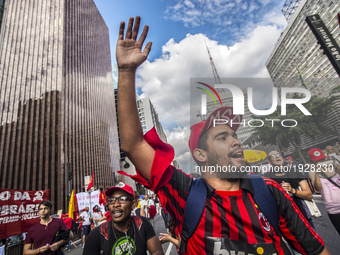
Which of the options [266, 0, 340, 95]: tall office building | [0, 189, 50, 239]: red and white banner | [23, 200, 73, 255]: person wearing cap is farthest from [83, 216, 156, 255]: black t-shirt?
[266, 0, 340, 95]: tall office building

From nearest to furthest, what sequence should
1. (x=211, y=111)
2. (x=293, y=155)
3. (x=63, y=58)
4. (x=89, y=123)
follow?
(x=211, y=111), (x=293, y=155), (x=63, y=58), (x=89, y=123)

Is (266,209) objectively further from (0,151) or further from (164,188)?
(0,151)

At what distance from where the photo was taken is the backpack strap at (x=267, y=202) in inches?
53.1

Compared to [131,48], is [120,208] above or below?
below

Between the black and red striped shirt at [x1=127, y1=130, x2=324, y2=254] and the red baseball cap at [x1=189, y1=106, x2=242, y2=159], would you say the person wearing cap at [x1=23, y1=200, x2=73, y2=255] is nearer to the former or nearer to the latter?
the black and red striped shirt at [x1=127, y1=130, x2=324, y2=254]

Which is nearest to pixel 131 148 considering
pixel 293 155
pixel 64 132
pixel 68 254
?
pixel 293 155

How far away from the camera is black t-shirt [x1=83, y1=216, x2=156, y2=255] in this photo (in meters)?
2.50

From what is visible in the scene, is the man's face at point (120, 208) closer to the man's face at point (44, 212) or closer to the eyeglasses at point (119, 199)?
the eyeglasses at point (119, 199)

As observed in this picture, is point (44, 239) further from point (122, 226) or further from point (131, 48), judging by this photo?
point (131, 48)

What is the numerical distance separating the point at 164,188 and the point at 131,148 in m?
0.38

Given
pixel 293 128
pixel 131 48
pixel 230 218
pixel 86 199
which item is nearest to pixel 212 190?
pixel 230 218

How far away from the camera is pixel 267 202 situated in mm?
1382

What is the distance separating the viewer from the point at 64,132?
38.7m

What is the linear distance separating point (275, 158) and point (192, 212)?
Result: 94 cm
